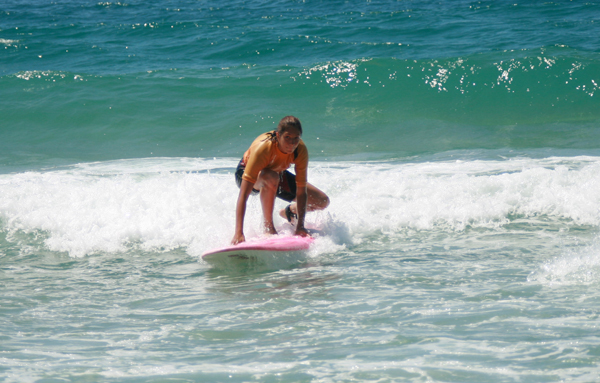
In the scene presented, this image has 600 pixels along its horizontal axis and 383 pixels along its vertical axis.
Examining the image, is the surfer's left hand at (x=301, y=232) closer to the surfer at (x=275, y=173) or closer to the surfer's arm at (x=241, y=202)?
the surfer at (x=275, y=173)

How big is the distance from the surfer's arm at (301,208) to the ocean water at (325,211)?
8.7 inches

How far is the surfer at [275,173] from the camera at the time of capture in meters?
4.87

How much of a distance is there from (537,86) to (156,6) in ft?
48.4

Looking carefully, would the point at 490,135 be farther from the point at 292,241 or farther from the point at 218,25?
the point at 218,25

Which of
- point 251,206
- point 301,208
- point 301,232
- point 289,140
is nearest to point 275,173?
point 301,208

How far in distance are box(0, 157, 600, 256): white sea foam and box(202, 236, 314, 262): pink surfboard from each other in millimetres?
424

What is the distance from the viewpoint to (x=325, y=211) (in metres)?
6.46

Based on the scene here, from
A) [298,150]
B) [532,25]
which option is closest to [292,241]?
[298,150]

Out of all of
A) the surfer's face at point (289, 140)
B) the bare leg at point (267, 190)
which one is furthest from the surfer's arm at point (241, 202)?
the surfer's face at point (289, 140)

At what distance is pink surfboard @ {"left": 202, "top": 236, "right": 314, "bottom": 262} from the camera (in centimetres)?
502

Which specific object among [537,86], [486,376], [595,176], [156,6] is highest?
[156,6]

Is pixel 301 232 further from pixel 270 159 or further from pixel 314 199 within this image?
pixel 270 159

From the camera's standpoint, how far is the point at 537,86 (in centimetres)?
1386

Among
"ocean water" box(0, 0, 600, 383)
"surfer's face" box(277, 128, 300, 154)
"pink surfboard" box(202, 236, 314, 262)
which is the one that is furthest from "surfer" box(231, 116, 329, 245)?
"ocean water" box(0, 0, 600, 383)
